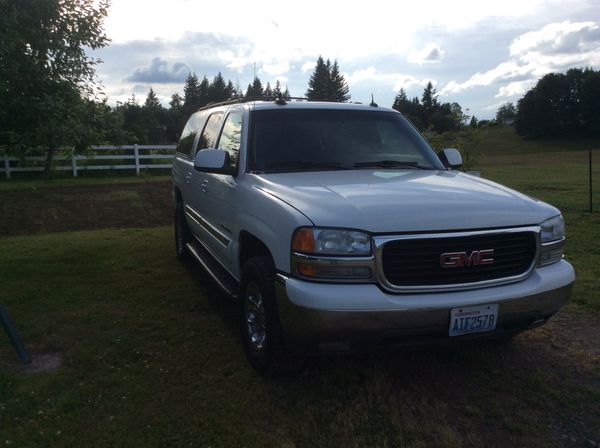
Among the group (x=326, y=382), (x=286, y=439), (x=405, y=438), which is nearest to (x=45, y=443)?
(x=286, y=439)

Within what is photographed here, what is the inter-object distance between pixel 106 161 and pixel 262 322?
20384 millimetres

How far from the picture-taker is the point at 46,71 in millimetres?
6574

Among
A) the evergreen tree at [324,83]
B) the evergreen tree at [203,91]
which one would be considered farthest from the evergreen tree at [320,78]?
the evergreen tree at [203,91]

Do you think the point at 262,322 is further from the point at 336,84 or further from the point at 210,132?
the point at 336,84

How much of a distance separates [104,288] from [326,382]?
3.26 m

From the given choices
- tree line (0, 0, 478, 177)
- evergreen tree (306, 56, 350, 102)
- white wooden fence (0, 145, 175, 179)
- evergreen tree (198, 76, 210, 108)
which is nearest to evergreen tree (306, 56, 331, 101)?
evergreen tree (306, 56, 350, 102)

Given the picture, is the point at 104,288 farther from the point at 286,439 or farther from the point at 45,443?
the point at 286,439

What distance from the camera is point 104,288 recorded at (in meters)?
5.91

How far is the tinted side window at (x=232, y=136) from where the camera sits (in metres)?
4.57

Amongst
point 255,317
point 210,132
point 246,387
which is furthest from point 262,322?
point 210,132

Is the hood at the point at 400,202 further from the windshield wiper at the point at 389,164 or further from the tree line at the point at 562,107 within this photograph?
the tree line at the point at 562,107

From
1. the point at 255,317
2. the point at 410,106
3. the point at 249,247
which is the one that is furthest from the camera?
the point at 410,106

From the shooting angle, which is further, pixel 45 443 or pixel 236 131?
pixel 236 131

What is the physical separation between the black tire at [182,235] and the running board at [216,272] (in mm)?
505
